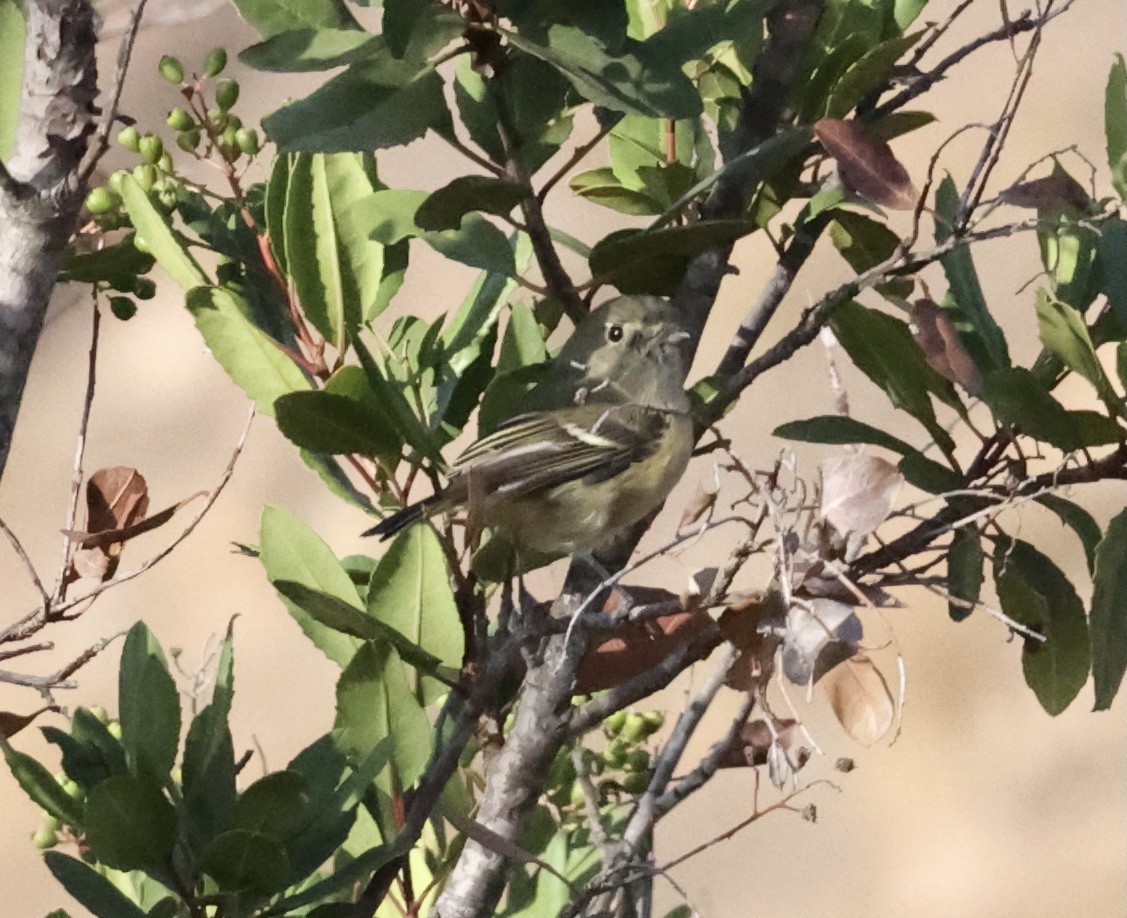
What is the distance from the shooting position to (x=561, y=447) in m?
1.12

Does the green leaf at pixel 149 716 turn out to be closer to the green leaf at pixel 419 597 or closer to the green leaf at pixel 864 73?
the green leaf at pixel 419 597

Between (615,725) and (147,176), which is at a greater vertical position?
(147,176)

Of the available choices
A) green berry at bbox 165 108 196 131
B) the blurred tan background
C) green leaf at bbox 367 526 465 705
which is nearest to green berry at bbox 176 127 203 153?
green berry at bbox 165 108 196 131

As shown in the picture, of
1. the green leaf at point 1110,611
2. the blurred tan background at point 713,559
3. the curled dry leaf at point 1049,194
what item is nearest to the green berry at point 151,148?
the curled dry leaf at point 1049,194

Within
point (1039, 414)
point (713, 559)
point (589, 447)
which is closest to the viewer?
point (1039, 414)

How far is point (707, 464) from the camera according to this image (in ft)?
5.45

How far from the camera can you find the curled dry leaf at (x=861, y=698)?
0.63 m

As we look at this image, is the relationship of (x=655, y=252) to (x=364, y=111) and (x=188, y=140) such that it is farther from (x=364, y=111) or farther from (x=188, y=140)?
(x=188, y=140)

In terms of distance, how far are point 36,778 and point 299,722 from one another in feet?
4.44

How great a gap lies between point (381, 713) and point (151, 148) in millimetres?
456

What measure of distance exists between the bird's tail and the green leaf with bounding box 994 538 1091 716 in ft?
1.16

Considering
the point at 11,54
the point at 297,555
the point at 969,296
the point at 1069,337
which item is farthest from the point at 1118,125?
the point at 11,54

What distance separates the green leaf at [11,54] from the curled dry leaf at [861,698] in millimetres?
595

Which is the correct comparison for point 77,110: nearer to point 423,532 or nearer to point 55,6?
point 55,6
